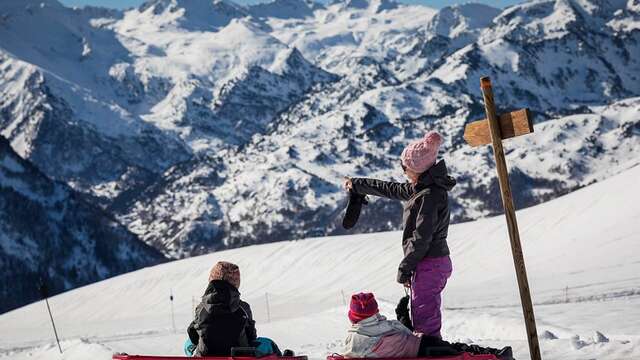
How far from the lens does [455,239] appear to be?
Answer: 47.9 meters

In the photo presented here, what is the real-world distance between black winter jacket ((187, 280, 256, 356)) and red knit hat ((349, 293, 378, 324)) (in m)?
1.58

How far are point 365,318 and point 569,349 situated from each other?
4.87 m

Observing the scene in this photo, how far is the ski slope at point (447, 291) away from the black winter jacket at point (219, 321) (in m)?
5.27

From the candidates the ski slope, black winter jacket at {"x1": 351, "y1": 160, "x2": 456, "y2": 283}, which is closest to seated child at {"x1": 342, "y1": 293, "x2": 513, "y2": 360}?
black winter jacket at {"x1": 351, "y1": 160, "x2": 456, "y2": 283}

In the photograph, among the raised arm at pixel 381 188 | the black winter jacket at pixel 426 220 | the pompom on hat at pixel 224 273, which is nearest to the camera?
the black winter jacket at pixel 426 220

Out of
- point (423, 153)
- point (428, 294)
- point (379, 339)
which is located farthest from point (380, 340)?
point (423, 153)

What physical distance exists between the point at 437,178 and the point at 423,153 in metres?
0.36

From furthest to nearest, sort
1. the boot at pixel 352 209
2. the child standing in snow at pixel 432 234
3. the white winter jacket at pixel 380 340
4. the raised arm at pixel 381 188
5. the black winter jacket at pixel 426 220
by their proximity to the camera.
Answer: the boot at pixel 352 209 → the raised arm at pixel 381 188 → the child standing in snow at pixel 432 234 → the black winter jacket at pixel 426 220 → the white winter jacket at pixel 380 340

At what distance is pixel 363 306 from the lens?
8492 millimetres

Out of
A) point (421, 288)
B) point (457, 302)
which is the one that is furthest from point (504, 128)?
point (457, 302)

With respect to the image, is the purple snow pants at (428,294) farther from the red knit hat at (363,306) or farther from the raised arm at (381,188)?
the raised arm at (381,188)

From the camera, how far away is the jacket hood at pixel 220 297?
30.0 ft

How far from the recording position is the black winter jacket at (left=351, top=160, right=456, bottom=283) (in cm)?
880

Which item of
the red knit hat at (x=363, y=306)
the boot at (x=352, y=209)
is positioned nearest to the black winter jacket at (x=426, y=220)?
the red knit hat at (x=363, y=306)
